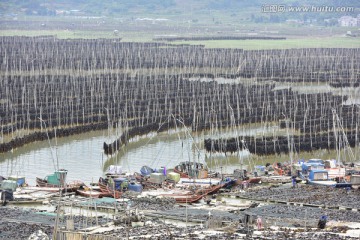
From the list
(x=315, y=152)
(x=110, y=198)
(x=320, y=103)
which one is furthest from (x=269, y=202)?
(x=320, y=103)

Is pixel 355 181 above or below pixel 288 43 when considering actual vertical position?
above

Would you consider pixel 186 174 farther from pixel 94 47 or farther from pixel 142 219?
pixel 94 47

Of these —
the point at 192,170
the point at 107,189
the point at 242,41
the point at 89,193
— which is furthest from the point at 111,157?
the point at 242,41

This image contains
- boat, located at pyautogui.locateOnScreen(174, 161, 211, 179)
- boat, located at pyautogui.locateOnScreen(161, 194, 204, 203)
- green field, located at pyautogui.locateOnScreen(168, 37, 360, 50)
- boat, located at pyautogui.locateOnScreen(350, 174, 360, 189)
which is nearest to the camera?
boat, located at pyautogui.locateOnScreen(161, 194, 204, 203)

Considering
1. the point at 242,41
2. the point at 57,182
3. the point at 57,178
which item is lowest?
the point at 242,41

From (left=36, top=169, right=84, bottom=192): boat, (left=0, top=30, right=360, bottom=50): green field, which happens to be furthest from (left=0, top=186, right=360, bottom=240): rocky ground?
(left=0, top=30, right=360, bottom=50): green field

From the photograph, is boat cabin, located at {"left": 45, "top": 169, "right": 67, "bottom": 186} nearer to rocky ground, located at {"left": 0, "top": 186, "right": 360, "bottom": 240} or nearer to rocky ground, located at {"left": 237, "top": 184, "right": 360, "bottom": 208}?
rocky ground, located at {"left": 0, "top": 186, "right": 360, "bottom": 240}

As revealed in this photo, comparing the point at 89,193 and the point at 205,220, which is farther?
the point at 89,193

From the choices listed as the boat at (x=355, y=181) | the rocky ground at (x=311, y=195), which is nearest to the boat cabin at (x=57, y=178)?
the rocky ground at (x=311, y=195)

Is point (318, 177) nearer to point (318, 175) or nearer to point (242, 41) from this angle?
point (318, 175)

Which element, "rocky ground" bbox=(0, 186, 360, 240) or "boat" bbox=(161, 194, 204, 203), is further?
"boat" bbox=(161, 194, 204, 203)

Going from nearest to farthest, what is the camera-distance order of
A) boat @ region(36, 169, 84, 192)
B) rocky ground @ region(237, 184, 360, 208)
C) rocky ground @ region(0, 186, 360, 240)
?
rocky ground @ region(0, 186, 360, 240)
rocky ground @ region(237, 184, 360, 208)
boat @ region(36, 169, 84, 192)
